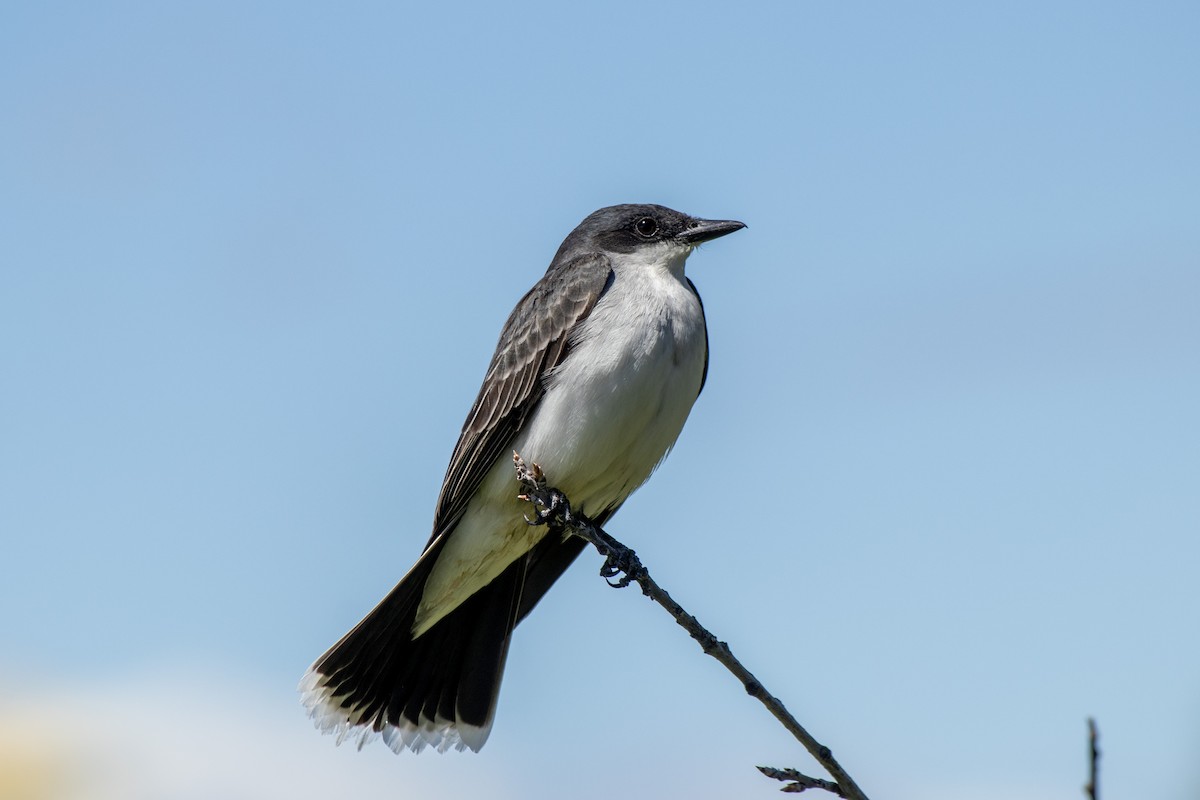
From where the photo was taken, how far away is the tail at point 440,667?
7738 millimetres

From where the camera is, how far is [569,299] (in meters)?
7.29

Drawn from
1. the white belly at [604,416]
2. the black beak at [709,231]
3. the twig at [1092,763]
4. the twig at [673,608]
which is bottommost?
the twig at [1092,763]

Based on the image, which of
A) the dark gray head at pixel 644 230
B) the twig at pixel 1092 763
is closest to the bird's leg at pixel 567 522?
the dark gray head at pixel 644 230

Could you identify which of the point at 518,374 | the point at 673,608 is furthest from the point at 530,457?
the point at 673,608

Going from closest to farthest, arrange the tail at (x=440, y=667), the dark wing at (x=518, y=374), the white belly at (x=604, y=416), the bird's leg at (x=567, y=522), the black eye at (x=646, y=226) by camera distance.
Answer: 1. the bird's leg at (x=567, y=522)
2. the white belly at (x=604, y=416)
3. the dark wing at (x=518, y=374)
4. the tail at (x=440, y=667)
5. the black eye at (x=646, y=226)

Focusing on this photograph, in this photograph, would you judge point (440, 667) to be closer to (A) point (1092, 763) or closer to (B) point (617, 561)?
(B) point (617, 561)

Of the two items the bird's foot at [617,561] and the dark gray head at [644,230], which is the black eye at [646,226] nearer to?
the dark gray head at [644,230]

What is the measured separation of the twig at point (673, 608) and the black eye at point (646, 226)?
6.13 ft

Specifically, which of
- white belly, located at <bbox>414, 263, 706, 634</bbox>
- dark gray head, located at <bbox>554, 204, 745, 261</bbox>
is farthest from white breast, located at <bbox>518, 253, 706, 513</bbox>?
dark gray head, located at <bbox>554, 204, 745, 261</bbox>

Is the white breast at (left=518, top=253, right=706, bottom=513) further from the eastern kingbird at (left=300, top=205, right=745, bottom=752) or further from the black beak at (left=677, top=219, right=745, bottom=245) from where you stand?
the black beak at (left=677, top=219, right=745, bottom=245)

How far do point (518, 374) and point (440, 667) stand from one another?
1931 mm

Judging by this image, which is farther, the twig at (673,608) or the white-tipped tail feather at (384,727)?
the white-tipped tail feather at (384,727)

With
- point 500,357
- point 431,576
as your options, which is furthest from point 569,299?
point 431,576

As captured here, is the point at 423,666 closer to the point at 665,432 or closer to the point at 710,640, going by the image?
the point at 665,432
